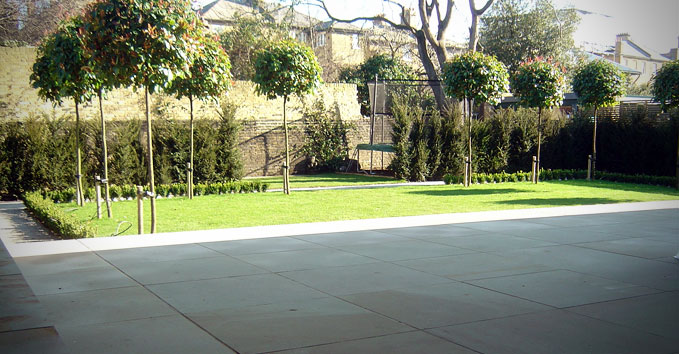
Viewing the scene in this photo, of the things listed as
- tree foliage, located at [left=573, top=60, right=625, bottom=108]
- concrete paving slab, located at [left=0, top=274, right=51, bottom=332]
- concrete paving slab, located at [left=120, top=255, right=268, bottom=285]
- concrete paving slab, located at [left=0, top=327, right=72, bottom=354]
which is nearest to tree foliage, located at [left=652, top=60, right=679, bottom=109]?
tree foliage, located at [left=573, top=60, right=625, bottom=108]

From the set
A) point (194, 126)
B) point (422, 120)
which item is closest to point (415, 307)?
point (194, 126)

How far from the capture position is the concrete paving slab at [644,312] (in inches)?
179

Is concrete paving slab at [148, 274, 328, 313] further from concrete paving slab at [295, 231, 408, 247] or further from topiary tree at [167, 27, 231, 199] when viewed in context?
topiary tree at [167, 27, 231, 199]

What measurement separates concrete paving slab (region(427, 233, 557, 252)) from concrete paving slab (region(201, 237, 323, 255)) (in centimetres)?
185

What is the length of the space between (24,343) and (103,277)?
2054 mm

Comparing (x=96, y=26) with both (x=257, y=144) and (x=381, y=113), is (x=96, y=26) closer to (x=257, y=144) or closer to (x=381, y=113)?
(x=257, y=144)

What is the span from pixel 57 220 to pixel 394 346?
803 centimetres

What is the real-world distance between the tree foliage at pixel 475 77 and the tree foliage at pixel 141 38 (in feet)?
32.6

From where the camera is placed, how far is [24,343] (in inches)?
163

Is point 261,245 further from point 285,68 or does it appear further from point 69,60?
point 285,68

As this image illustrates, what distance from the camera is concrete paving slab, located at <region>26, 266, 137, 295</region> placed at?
5680 millimetres

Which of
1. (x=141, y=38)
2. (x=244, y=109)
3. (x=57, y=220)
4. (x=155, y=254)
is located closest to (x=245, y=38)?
(x=244, y=109)

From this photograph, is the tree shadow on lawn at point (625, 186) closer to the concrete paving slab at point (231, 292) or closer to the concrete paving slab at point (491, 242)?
the concrete paving slab at point (491, 242)

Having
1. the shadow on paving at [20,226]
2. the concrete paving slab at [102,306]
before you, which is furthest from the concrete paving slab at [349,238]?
the shadow on paving at [20,226]
